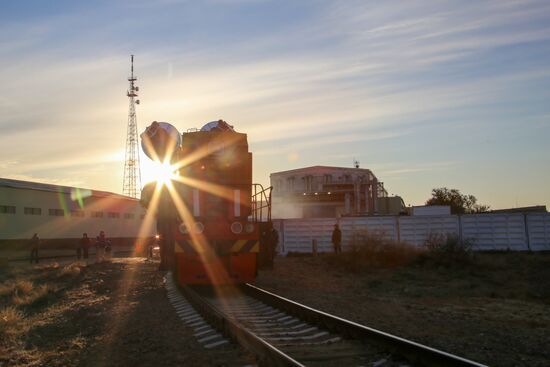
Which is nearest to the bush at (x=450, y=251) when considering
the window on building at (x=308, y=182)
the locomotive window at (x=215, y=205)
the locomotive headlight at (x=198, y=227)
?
the locomotive window at (x=215, y=205)

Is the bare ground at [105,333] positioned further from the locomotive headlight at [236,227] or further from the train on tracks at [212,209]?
the locomotive headlight at [236,227]

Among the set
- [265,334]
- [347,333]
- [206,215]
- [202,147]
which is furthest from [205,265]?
[347,333]

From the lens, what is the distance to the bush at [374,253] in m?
24.6

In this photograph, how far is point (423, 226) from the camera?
100 ft

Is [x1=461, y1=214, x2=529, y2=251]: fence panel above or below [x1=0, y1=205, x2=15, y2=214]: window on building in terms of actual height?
below

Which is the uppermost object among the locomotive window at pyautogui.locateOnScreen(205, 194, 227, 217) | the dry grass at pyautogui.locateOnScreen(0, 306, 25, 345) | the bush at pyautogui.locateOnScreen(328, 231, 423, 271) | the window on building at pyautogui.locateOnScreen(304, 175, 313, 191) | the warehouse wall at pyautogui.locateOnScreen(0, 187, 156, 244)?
the window on building at pyautogui.locateOnScreen(304, 175, 313, 191)

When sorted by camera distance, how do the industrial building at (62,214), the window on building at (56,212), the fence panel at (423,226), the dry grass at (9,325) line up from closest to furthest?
the dry grass at (9,325) → the fence panel at (423,226) → the industrial building at (62,214) → the window on building at (56,212)

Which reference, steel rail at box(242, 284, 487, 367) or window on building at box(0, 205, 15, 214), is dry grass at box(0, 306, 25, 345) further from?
window on building at box(0, 205, 15, 214)

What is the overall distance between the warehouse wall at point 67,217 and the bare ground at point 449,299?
2868 cm

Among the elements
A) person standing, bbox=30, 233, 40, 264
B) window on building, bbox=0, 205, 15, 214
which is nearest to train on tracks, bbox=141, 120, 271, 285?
person standing, bbox=30, 233, 40, 264

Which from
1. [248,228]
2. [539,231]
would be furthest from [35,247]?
[539,231]

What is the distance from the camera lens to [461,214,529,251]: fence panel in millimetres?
30234

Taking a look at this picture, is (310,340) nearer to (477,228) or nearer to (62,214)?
(477,228)

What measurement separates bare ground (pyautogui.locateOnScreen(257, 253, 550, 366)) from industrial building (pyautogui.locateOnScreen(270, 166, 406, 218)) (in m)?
25.6
